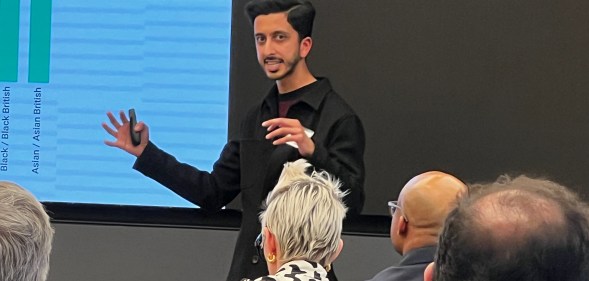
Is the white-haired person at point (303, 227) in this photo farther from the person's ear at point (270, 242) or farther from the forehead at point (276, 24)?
the forehead at point (276, 24)

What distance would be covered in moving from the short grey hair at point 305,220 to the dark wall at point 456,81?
179cm

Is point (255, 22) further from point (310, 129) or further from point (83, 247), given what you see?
point (83, 247)

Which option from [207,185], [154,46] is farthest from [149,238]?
[207,185]

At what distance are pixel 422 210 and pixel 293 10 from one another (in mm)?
1148

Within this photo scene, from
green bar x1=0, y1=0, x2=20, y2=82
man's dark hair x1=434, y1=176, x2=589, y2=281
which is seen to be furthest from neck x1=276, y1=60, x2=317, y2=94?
man's dark hair x1=434, y1=176, x2=589, y2=281

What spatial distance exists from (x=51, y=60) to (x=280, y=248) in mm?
2362

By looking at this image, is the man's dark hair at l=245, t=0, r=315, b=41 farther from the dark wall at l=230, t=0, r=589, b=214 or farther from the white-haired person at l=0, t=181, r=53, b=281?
the white-haired person at l=0, t=181, r=53, b=281

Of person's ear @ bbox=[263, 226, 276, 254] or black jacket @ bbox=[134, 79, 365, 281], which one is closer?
person's ear @ bbox=[263, 226, 276, 254]

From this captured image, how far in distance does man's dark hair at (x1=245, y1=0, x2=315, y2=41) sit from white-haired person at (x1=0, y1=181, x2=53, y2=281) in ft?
5.24

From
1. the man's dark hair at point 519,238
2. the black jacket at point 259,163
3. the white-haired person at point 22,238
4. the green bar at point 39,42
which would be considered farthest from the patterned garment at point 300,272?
the green bar at point 39,42

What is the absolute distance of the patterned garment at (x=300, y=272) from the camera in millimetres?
1895

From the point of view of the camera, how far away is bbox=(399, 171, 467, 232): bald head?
2070 millimetres

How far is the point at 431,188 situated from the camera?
2.09m

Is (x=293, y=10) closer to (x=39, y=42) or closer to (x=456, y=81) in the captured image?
(x=456, y=81)
